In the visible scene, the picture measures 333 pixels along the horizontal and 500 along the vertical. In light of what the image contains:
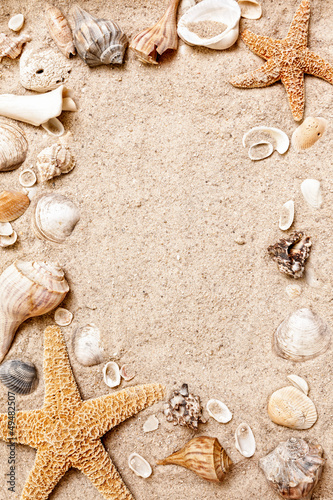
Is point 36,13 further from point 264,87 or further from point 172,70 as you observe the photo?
point 264,87

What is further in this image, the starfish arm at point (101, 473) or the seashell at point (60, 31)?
the seashell at point (60, 31)

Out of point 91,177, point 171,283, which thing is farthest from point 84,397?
point 91,177

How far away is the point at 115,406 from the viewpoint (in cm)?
213

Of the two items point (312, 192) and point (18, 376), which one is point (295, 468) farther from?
point (18, 376)

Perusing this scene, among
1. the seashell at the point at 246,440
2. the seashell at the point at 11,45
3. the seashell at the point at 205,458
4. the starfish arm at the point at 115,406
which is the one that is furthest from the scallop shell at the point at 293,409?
the seashell at the point at 11,45

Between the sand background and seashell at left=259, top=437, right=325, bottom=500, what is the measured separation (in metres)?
0.07

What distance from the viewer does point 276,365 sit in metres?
2.14

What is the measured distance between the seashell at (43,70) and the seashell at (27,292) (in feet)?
2.98

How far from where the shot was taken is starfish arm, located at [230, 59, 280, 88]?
2.10 metres

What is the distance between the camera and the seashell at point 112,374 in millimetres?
2207

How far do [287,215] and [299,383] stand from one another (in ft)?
2.58

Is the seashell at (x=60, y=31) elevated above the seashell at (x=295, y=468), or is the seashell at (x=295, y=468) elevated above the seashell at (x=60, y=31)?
the seashell at (x=60, y=31)

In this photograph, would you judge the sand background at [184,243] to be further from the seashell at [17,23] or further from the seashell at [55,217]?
the seashell at [17,23]

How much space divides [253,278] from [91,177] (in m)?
0.95
